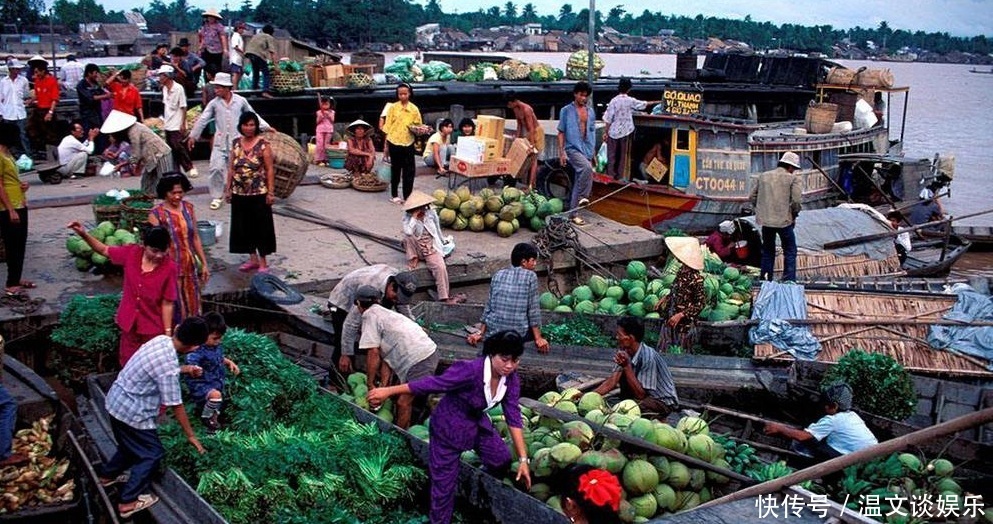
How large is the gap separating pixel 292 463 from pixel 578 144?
6381mm

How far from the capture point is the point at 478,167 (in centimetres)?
1106

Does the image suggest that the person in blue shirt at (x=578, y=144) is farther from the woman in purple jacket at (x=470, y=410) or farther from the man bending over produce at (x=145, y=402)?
the man bending over produce at (x=145, y=402)

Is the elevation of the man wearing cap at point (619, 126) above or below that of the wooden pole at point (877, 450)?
above

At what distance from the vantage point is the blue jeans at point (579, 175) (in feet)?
34.6

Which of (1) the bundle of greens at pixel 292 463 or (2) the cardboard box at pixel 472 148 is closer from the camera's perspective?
(1) the bundle of greens at pixel 292 463

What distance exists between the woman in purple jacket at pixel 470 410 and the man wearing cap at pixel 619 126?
25.5ft

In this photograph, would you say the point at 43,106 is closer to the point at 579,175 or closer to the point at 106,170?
the point at 106,170

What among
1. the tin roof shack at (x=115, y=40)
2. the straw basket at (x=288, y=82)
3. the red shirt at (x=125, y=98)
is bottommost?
the red shirt at (x=125, y=98)

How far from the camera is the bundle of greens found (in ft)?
15.6

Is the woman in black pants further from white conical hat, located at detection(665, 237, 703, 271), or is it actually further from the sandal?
the sandal

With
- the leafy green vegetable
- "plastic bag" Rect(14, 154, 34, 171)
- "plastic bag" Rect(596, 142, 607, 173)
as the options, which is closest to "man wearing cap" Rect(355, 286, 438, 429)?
the leafy green vegetable

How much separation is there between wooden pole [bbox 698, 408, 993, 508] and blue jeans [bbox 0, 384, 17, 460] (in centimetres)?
362

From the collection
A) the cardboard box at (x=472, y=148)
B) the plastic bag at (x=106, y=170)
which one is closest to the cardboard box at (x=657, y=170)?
the cardboard box at (x=472, y=148)

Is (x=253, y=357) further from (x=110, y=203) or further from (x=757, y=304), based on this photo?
(x=757, y=304)
